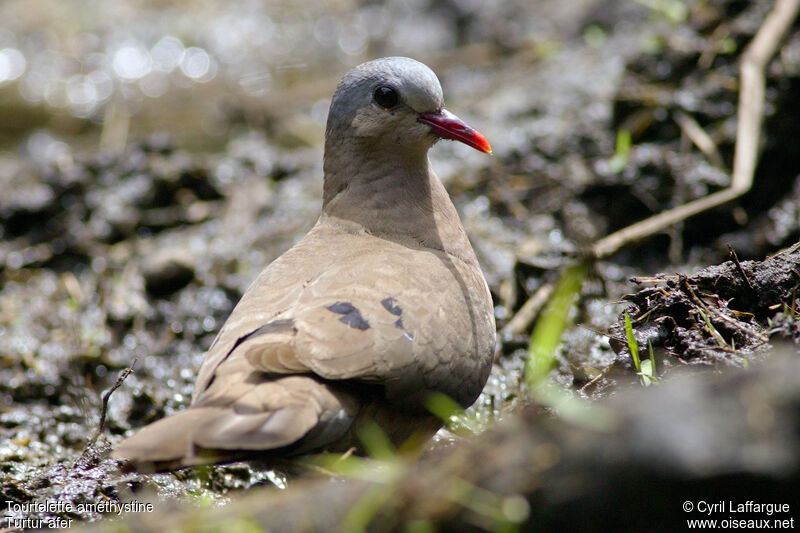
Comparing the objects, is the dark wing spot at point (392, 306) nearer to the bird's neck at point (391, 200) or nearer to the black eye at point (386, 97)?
the bird's neck at point (391, 200)

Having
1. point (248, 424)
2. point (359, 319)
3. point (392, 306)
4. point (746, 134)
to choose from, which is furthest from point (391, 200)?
point (746, 134)

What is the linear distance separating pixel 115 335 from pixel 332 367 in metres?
2.48

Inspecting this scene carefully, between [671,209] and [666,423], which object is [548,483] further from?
[671,209]

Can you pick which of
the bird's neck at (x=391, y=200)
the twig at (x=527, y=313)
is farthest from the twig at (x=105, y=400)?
the twig at (x=527, y=313)

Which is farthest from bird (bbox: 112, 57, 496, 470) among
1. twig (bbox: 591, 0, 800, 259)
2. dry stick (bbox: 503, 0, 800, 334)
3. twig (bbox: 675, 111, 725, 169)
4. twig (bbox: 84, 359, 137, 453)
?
twig (bbox: 675, 111, 725, 169)

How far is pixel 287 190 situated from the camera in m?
5.95

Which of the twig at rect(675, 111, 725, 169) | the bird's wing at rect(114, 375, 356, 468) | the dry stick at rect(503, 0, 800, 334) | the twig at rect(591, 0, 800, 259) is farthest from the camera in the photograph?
the twig at rect(675, 111, 725, 169)

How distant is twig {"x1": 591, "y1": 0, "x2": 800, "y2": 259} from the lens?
15.0 ft

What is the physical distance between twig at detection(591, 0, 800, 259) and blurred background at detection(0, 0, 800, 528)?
104 millimetres

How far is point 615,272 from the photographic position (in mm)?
4715

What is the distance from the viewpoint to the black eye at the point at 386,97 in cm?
382

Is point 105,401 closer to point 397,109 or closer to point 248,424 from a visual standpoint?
point 248,424

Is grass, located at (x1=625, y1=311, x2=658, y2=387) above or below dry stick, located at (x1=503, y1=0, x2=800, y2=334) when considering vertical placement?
below

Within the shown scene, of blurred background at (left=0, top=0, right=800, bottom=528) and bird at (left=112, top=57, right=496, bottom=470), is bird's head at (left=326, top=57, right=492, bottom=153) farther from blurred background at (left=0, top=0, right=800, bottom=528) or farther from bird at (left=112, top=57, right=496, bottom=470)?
blurred background at (left=0, top=0, right=800, bottom=528)
